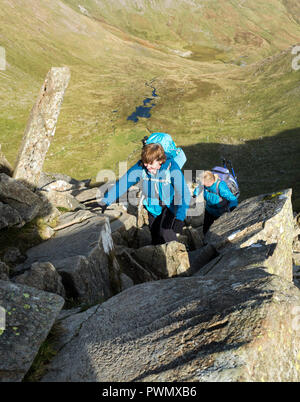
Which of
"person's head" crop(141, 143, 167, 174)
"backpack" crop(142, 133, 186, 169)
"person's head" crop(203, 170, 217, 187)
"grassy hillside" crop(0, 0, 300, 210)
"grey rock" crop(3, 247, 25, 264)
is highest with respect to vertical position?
"grassy hillside" crop(0, 0, 300, 210)

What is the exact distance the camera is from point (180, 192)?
900cm

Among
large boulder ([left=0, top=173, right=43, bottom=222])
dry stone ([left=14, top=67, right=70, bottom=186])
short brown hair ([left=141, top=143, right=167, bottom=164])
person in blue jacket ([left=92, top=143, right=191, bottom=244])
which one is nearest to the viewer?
short brown hair ([left=141, top=143, right=167, bottom=164])

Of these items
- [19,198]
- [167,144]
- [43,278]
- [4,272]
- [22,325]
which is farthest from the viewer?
[19,198]

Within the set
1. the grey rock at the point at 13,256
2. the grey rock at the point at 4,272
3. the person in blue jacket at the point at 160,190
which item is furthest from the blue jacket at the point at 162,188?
the grey rock at the point at 4,272

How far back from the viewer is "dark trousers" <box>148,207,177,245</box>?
9.98 metres

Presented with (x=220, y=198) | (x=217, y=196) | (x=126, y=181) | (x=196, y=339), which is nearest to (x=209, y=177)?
(x=217, y=196)

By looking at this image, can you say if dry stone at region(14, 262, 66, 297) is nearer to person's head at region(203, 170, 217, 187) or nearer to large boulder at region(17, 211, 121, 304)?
large boulder at region(17, 211, 121, 304)

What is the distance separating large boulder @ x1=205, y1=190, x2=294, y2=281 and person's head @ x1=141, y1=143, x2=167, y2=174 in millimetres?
3921

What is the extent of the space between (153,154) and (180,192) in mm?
1468

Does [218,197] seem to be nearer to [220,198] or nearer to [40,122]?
[220,198]

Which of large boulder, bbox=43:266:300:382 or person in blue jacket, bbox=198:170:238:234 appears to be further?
person in blue jacket, bbox=198:170:238:234

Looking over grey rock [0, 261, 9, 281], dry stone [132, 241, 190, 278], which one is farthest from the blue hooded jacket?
grey rock [0, 261, 9, 281]
